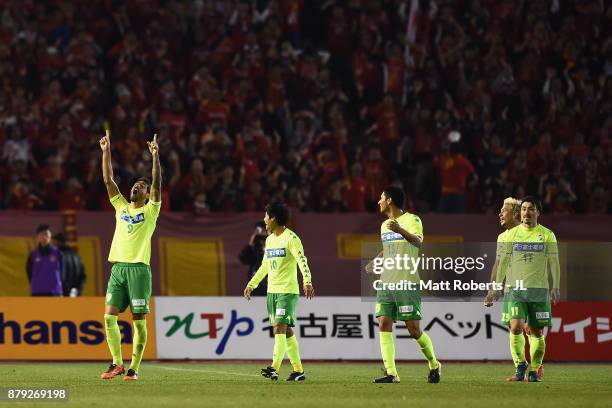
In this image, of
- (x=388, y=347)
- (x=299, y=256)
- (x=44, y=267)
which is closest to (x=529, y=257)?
(x=388, y=347)

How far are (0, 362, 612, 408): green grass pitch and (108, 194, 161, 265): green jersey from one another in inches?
60.5

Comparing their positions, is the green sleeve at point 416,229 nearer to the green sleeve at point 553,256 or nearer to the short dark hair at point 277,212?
the short dark hair at point 277,212

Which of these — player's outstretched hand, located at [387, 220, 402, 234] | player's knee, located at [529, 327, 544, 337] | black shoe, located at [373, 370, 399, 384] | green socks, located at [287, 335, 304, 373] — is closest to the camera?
player's outstretched hand, located at [387, 220, 402, 234]

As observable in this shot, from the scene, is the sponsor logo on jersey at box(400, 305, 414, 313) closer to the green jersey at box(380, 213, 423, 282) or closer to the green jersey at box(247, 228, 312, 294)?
the green jersey at box(380, 213, 423, 282)

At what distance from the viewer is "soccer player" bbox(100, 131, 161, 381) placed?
635 inches

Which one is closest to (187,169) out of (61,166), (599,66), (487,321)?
(61,166)

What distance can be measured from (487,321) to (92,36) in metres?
11.4

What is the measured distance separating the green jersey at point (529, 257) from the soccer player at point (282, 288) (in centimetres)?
265

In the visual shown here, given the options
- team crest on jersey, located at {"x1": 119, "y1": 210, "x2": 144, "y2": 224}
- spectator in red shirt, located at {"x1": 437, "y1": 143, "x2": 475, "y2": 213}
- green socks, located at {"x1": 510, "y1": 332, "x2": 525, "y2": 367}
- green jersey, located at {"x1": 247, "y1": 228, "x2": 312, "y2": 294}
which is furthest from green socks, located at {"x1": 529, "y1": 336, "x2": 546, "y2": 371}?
spectator in red shirt, located at {"x1": 437, "y1": 143, "x2": 475, "y2": 213}

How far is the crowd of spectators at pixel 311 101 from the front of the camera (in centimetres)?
2522

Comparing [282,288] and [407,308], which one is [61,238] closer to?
[282,288]

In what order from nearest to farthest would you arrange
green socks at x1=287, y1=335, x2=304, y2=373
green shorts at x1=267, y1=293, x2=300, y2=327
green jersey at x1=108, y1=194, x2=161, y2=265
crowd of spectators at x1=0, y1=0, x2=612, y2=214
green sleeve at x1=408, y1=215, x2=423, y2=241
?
green sleeve at x1=408, y1=215, x2=423, y2=241 → green jersey at x1=108, y1=194, x2=161, y2=265 → green shorts at x1=267, y1=293, x2=300, y2=327 → green socks at x1=287, y1=335, x2=304, y2=373 → crowd of spectators at x1=0, y1=0, x2=612, y2=214

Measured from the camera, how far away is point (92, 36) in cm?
2847

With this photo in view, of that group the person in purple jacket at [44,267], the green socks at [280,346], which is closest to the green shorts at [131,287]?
the green socks at [280,346]
